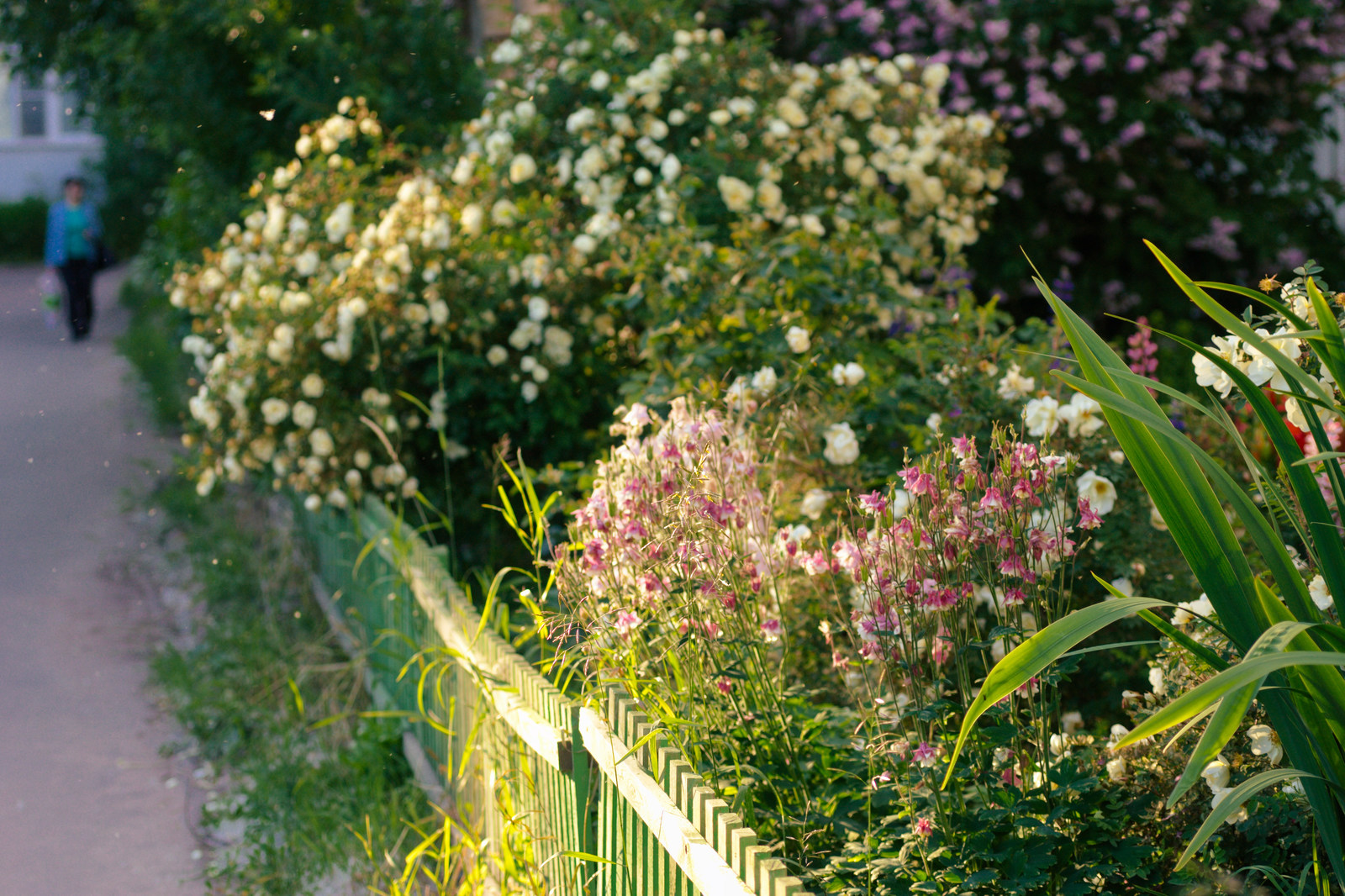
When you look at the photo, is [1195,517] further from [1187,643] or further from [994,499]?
[994,499]

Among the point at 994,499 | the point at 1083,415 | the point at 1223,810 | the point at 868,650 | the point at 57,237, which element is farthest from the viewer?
the point at 57,237

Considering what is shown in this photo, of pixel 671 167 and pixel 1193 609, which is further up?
pixel 671 167

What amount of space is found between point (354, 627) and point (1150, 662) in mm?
3195

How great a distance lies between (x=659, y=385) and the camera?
146 inches

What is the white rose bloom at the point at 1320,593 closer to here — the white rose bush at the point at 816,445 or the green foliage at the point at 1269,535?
the white rose bush at the point at 816,445

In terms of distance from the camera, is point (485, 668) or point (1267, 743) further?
point (485, 668)

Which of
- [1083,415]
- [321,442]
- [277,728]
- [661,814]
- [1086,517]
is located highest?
[1086,517]

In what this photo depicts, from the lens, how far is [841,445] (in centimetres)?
297

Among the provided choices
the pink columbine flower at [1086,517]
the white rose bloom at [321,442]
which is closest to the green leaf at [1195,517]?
the pink columbine flower at [1086,517]

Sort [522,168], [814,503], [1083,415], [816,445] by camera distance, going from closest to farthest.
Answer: [1083,415]
[814,503]
[816,445]
[522,168]

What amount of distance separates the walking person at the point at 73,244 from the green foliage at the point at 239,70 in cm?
423

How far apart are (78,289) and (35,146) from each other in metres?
13.0

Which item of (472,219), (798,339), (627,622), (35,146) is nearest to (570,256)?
(472,219)

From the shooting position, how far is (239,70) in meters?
7.79
